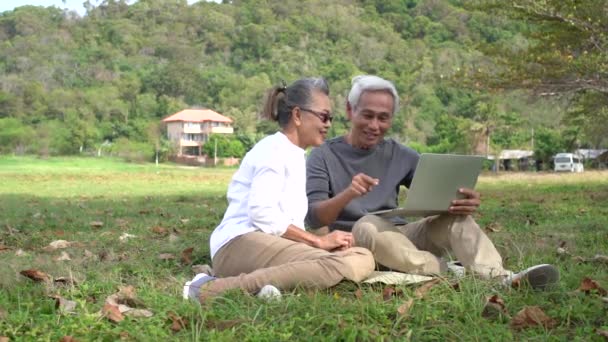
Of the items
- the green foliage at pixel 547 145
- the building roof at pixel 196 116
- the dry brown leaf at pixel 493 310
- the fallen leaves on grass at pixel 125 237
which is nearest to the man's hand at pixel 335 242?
the dry brown leaf at pixel 493 310

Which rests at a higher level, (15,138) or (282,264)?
(282,264)

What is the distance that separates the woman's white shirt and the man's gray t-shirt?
0.46m

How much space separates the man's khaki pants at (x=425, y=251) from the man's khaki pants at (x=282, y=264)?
0.59 ft

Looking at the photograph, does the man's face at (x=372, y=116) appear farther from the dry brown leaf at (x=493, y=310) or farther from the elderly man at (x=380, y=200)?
the dry brown leaf at (x=493, y=310)

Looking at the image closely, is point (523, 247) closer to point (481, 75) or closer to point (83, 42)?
point (481, 75)

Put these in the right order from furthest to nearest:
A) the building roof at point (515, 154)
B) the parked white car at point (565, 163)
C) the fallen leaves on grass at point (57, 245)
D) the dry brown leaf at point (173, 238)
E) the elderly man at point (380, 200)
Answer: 1. the building roof at point (515, 154)
2. the parked white car at point (565, 163)
3. the dry brown leaf at point (173, 238)
4. the fallen leaves on grass at point (57, 245)
5. the elderly man at point (380, 200)

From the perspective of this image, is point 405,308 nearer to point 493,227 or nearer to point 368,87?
point 368,87

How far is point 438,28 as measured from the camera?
3440 inches

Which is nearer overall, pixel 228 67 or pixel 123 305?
pixel 123 305

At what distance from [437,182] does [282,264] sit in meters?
0.83

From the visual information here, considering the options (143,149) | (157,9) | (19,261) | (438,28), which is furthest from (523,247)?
(157,9)

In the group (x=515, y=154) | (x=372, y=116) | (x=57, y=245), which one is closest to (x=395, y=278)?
(x=372, y=116)

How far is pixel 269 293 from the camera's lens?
3.16 m

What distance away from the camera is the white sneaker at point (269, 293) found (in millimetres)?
3127
